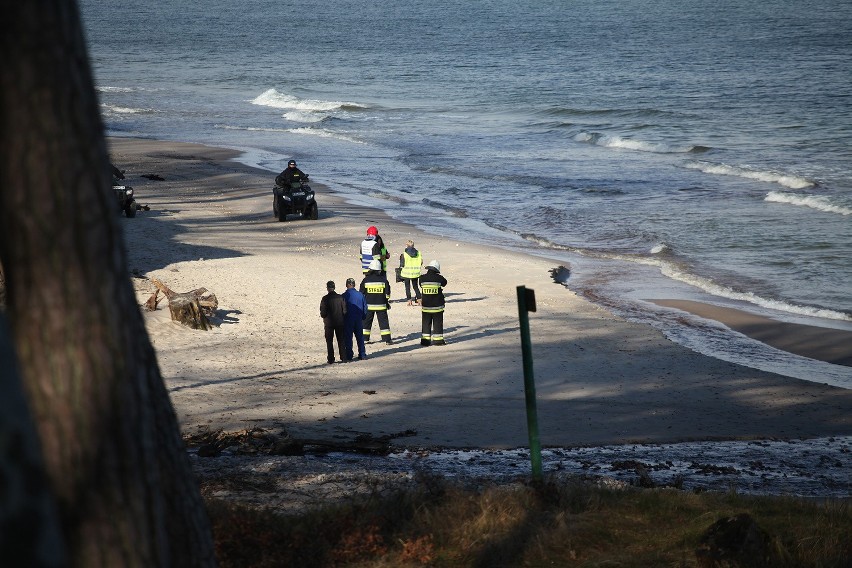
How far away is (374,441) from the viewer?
11.0 metres

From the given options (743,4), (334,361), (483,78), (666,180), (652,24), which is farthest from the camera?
(743,4)

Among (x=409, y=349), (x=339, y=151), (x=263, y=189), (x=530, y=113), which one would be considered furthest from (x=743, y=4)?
(x=409, y=349)

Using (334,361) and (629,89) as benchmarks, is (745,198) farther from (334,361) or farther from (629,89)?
(629,89)

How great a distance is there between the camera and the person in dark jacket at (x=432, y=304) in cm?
1652

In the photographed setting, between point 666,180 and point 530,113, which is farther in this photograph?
point 530,113

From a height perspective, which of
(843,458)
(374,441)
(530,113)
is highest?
(530,113)

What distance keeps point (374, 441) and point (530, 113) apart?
5579 cm

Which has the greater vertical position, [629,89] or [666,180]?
[629,89]

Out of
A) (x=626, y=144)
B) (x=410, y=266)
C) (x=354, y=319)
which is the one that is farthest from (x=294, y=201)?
(x=626, y=144)

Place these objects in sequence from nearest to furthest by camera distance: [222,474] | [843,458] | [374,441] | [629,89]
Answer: [222,474]
[374,441]
[843,458]
[629,89]

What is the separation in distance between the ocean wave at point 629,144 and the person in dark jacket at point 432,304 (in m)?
34.1

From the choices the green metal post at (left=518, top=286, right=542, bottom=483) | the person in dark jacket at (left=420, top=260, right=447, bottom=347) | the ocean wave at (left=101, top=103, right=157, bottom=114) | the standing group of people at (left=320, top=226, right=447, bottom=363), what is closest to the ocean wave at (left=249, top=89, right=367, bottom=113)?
the ocean wave at (left=101, top=103, right=157, bottom=114)

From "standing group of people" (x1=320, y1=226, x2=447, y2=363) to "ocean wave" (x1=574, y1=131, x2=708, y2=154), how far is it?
32.9 meters

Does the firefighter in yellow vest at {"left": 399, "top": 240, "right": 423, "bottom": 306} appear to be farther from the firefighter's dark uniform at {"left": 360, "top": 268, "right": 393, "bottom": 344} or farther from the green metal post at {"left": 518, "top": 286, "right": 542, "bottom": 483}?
the green metal post at {"left": 518, "top": 286, "right": 542, "bottom": 483}
